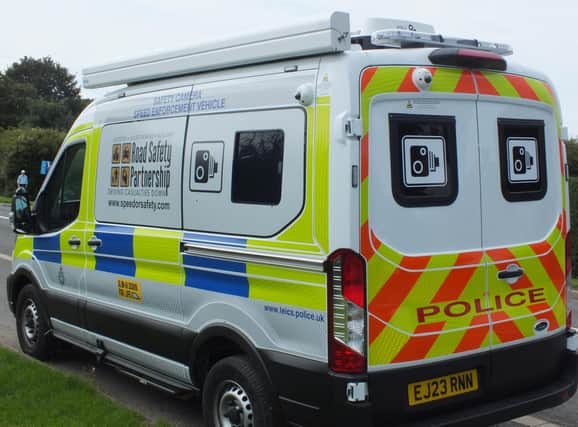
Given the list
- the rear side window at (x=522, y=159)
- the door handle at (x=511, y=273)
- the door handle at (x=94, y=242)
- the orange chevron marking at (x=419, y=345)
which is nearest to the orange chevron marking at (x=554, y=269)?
the door handle at (x=511, y=273)

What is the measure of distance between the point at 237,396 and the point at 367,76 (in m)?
1.91

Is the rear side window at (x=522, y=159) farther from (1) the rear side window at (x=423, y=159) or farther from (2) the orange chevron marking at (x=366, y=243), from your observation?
(2) the orange chevron marking at (x=366, y=243)

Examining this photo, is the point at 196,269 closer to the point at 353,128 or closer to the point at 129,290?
the point at 129,290

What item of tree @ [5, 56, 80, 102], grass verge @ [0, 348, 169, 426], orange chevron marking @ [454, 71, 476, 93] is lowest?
grass verge @ [0, 348, 169, 426]

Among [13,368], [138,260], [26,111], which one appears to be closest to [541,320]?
[138,260]

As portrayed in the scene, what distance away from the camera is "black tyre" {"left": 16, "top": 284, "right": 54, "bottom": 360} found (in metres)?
6.57

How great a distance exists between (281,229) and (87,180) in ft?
7.87

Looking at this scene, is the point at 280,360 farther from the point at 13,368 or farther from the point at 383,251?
the point at 13,368

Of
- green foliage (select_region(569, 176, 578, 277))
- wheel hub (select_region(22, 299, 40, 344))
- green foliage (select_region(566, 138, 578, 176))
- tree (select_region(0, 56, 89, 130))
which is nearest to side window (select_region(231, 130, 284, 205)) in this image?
wheel hub (select_region(22, 299, 40, 344))

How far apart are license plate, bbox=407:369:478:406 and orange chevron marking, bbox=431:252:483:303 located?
42cm

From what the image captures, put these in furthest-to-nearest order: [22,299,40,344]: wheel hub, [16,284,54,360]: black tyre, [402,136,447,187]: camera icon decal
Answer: [22,299,40,344]: wheel hub < [16,284,54,360]: black tyre < [402,136,447,187]: camera icon decal

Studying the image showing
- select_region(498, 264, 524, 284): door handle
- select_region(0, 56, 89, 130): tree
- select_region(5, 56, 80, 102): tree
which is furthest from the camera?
select_region(5, 56, 80, 102): tree

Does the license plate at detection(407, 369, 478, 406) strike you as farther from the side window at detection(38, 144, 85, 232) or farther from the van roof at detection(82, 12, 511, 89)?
the side window at detection(38, 144, 85, 232)

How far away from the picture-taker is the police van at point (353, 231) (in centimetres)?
369
